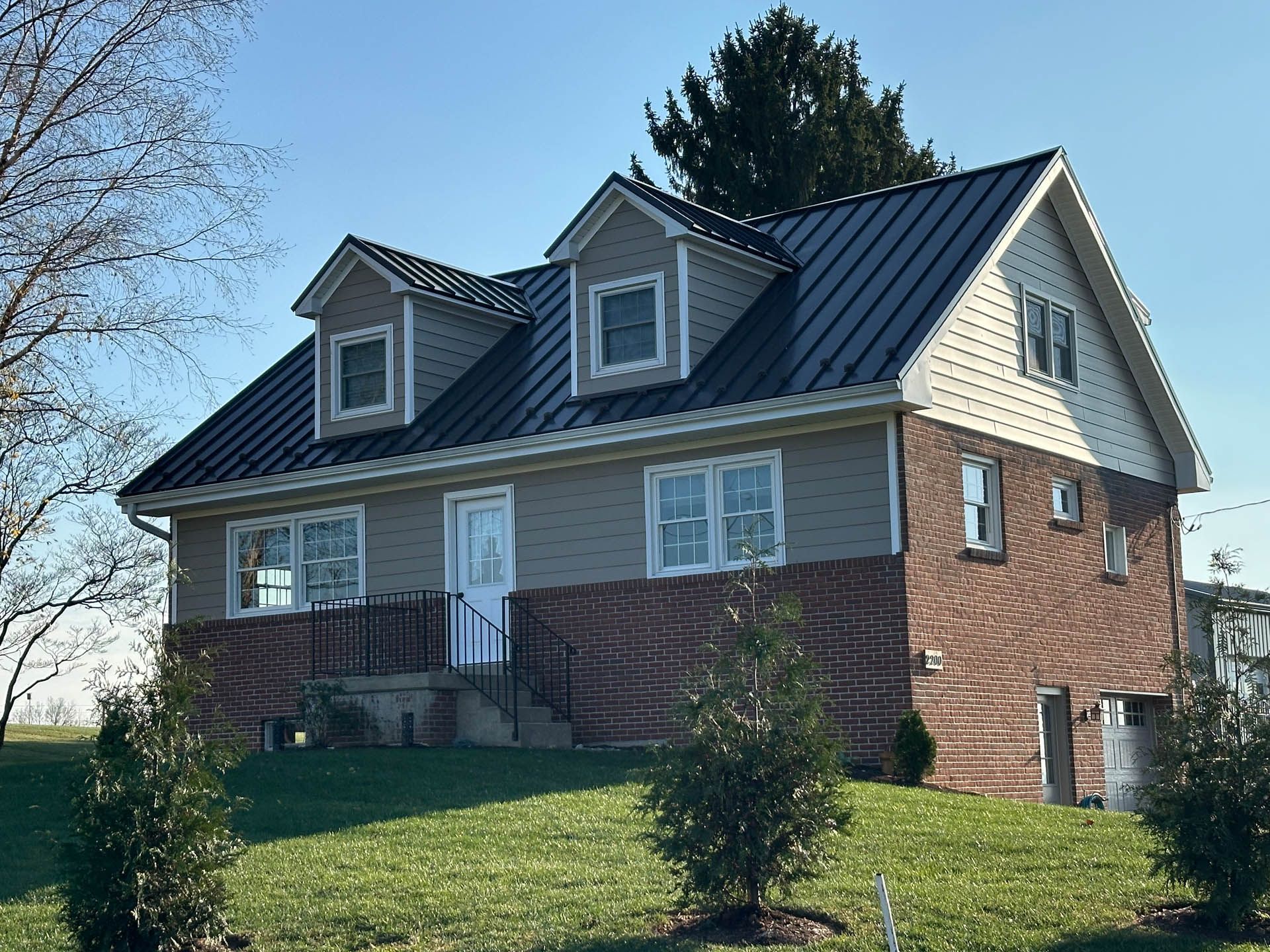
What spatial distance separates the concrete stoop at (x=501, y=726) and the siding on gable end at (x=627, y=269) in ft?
13.3

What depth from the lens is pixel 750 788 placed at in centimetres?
964

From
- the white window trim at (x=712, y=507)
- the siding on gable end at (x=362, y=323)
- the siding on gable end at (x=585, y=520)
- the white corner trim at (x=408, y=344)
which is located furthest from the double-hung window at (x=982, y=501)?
the siding on gable end at (x=362, y=323)

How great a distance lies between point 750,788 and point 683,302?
10.5m

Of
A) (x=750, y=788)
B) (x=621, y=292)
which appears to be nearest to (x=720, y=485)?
(x=621, y=292)

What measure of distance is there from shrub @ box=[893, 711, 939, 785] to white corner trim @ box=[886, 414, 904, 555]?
1891 mm

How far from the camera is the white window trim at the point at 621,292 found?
19.4 metres

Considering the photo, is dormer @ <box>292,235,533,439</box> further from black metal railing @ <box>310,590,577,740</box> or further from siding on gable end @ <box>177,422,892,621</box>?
black metal railing @ <box>310,590,577,740</box>

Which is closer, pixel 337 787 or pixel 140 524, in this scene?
pixel 337 787

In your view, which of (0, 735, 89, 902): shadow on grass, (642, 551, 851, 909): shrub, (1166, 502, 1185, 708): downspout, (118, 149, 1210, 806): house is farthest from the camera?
(1166, 502, 1185, 708): downspout

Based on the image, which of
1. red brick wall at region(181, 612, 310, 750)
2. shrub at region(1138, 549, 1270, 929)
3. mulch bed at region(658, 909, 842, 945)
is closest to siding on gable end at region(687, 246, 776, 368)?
red brick wall at region(181, 612, 310, 750)

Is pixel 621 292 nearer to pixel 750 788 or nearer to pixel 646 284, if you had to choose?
pixel 646 284

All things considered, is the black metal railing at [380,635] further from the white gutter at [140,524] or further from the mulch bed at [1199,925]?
the mulch bed at [1199,925]

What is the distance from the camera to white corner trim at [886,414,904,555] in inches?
683

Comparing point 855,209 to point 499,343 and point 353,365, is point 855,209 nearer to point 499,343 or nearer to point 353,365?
point 499,343
